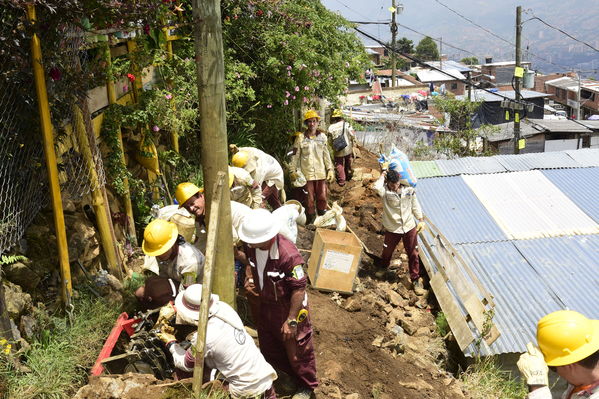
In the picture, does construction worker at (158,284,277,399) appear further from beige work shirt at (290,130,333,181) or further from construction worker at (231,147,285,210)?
beige work shirt at (290,130,333,181)

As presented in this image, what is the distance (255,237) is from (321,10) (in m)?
9.46

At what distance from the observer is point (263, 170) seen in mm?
7320

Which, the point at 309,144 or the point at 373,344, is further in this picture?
the point at 309,144

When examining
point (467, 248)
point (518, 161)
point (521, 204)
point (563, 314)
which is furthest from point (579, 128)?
point (563, 314)

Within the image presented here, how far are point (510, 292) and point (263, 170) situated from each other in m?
3.90

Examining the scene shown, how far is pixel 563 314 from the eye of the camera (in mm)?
3383

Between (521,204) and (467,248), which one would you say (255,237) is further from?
(521,204)

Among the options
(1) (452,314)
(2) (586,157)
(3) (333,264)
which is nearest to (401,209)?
(3) (333,264)

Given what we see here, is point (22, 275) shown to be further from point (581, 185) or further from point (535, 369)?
point (581, 185)

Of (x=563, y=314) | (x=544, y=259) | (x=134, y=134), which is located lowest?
(x=544, y=259)

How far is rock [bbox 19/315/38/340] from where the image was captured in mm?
4121

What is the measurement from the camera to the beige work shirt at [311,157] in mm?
9039

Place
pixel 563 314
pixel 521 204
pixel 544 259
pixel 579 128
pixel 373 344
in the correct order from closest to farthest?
pixel 563 314
pixel 373 344
pixel 544 259
pixel 521 204
pixel 579 128

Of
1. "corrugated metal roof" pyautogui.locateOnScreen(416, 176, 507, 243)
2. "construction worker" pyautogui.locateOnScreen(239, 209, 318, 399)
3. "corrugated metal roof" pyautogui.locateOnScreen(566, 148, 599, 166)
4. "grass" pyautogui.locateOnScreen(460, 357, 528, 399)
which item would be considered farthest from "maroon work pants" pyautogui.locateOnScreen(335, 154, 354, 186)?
"construction worker" pyautogui.locateOnScreen(239, 209, 318, 399)
